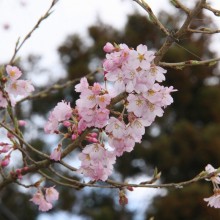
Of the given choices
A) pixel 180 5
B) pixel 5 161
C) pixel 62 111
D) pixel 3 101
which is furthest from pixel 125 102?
pixel 5 161

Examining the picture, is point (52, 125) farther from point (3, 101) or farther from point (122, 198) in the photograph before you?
point (122, 198)

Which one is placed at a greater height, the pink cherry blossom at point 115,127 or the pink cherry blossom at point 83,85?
the pink cherry blossom at point 83,85

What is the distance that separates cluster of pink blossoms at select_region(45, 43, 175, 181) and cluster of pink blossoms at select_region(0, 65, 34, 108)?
0.61ft

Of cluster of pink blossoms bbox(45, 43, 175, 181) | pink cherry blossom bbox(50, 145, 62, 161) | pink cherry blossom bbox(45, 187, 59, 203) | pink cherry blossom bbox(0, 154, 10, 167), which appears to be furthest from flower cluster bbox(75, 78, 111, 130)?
pink cherry blossom bbox(45, 187, 59, 203)

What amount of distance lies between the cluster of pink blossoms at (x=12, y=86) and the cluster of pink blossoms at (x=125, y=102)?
186 millimetres

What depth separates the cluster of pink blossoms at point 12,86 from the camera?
1.48 meters

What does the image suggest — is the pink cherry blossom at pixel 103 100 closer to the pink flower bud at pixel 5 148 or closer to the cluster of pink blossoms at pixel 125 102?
the cluster of pink blossoms at pixel 125 102

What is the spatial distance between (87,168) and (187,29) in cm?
52

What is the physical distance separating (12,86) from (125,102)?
0.44 m

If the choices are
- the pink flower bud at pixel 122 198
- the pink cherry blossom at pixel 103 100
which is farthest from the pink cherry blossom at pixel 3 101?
the pink flower bud at pixel 122 198

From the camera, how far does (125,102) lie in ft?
4.39

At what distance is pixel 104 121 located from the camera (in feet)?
4.30

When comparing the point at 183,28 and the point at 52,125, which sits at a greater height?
the point at 183,28

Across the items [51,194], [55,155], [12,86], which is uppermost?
[12,86]
